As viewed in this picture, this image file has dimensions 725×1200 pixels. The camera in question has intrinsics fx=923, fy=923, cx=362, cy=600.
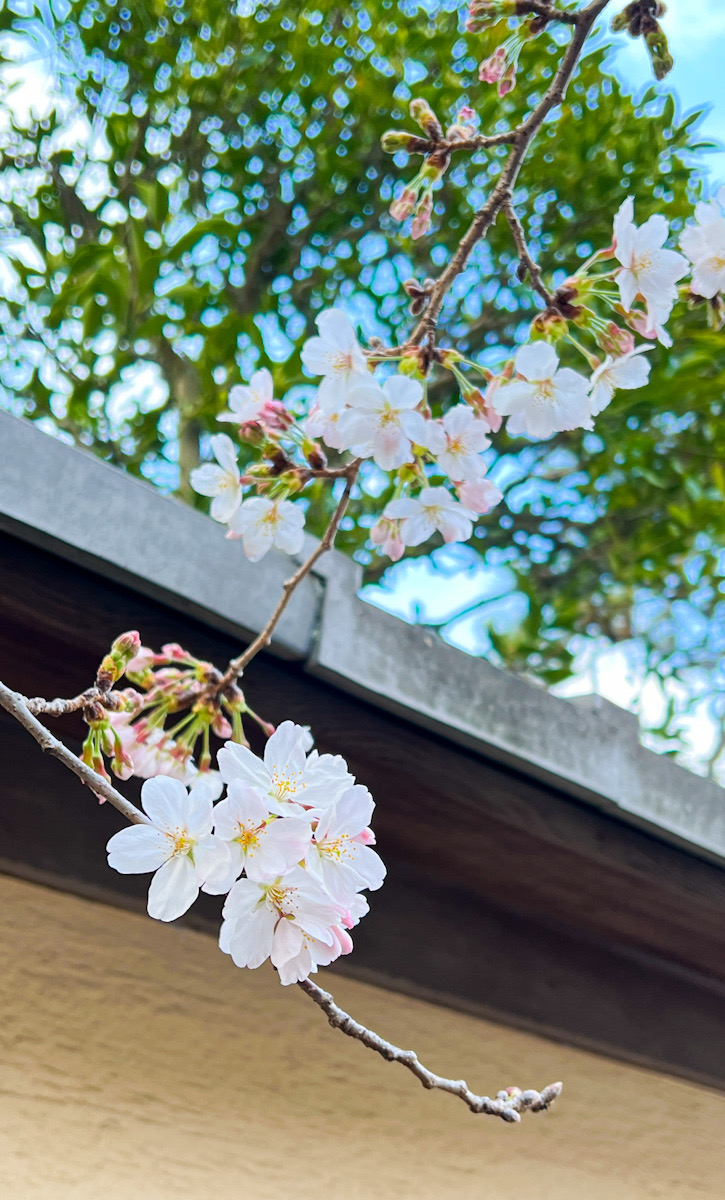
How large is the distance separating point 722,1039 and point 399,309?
1948mm

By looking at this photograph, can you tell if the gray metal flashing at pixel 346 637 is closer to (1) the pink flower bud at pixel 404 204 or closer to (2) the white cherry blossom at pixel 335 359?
(2) the white cherry blossom at pixel 335 359

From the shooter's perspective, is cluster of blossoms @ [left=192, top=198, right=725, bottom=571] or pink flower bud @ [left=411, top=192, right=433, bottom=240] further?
pink flower bud @ [left=411, top=192, right=433, bottom=240]

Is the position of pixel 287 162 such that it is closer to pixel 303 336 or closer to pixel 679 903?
pixel 303 336

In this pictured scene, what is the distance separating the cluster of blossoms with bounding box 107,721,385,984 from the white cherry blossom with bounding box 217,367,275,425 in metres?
0.29

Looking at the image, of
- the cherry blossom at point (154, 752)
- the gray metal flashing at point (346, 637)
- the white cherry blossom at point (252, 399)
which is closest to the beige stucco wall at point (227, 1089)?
the cherry blossom at point (154, 752)

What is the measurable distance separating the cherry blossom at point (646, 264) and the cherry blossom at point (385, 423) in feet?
0.54

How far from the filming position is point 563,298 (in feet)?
1.94

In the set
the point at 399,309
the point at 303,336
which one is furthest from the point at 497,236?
the point at 303,336

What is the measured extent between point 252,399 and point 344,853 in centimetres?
36

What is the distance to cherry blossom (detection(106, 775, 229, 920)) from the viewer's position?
436 millimetres

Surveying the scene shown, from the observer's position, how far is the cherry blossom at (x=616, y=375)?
0.62m

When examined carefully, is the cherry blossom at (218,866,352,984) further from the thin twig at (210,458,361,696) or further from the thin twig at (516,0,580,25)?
the thin twig at (516,0,580,25)

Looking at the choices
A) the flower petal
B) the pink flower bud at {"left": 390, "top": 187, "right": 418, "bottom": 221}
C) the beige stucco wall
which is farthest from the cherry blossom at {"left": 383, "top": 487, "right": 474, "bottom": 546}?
the beige stucco wall

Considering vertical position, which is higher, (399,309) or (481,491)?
(399,309)
